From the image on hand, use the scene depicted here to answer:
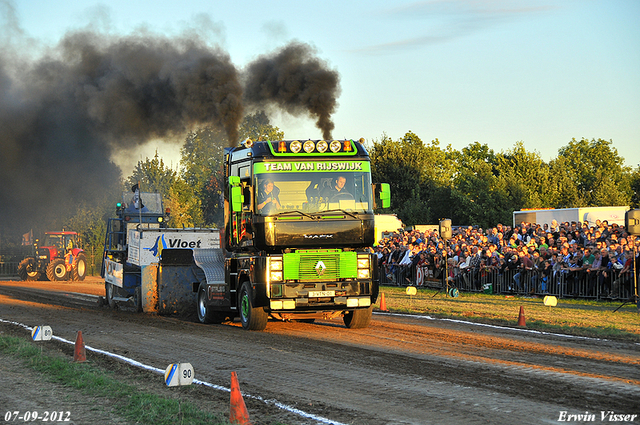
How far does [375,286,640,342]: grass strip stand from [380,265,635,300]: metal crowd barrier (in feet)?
1.00

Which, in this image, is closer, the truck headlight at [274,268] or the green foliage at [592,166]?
the truck headlight at [274,268]

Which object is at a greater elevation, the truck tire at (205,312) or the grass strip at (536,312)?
the truck tire at (205,312)

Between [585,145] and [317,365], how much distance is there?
267ft

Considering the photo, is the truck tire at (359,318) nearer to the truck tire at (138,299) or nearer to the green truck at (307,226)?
the green truck at (307,226)

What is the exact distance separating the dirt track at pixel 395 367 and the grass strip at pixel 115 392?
0.40 m

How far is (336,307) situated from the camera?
13.3m

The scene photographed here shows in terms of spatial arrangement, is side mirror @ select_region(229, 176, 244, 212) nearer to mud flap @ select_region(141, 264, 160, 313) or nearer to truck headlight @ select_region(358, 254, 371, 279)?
truck headlight @ select_region(358, 254, 371, 279)

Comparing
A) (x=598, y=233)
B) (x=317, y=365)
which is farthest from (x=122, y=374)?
(x=598, y=233)

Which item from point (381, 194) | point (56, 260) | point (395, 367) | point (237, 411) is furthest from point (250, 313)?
point (56, 260)

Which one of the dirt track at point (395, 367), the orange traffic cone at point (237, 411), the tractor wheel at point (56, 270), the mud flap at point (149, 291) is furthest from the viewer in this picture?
the tractor wheel at point (56, 270)

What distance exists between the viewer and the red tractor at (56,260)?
127ft

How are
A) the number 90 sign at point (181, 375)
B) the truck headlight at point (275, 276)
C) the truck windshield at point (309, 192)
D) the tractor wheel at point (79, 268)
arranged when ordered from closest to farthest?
1. the number 90 sign at point (181, 375)
2. the truck headlight at point (275, 276)
3. the truck windshield at point (309, 192)
4. the tractor wheel at point (79, 268)

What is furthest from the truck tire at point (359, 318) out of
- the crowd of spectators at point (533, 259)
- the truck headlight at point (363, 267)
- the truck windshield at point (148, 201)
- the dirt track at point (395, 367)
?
the truck windshield at point (148, 201)

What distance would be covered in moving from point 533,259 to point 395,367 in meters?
13.3
